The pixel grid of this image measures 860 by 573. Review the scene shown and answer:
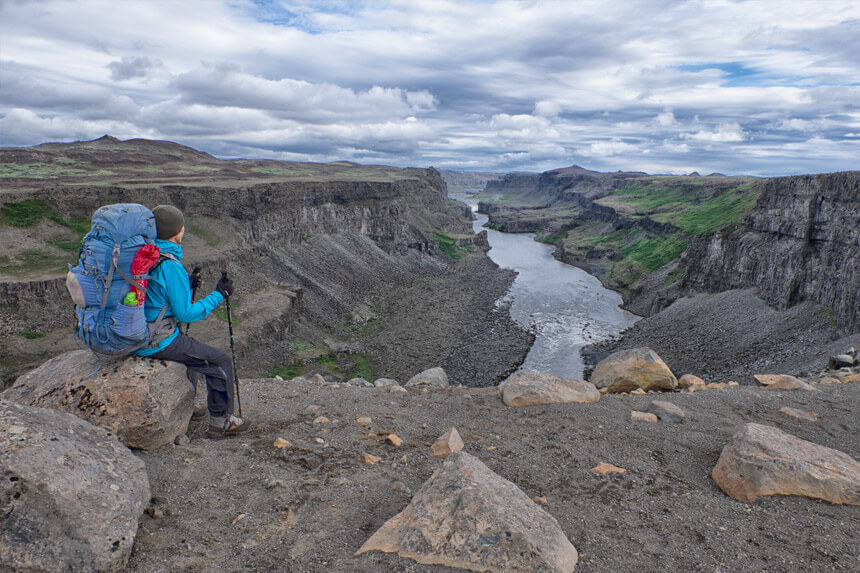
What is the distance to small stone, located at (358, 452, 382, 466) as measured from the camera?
8.21 metres

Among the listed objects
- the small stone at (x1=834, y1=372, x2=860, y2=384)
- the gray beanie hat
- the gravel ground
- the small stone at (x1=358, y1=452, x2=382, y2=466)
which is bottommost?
the gravel ground

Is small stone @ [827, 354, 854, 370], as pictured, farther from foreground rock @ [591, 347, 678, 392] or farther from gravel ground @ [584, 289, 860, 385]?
foreground rock @ [591, 347, 678, 392]

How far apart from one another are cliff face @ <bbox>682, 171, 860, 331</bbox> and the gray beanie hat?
41273mm

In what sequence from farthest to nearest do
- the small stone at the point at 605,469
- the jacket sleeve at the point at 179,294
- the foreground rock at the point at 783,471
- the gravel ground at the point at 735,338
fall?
the gravel ground at the point at 735,338
the small stone at the point at 605,469
the foreground rock at the point at 783,471
the jacket sleeve at the point at 179,294

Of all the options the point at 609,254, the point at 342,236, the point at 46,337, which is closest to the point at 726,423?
the point at 46,337

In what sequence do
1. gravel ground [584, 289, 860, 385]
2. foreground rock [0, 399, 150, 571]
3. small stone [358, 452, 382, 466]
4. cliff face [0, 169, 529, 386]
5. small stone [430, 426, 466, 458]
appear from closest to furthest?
1. foreground rock [0, 399, 150, 571]
2. small stone [358, 452, 382, 466]
3. small stone [430, 426, 466, 458]
4. cliff face [0, 169, 529, 386]
5. gravel ground [584, 289, 860, 385]

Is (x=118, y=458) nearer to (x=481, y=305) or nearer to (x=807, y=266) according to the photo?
(x=807, y=266)

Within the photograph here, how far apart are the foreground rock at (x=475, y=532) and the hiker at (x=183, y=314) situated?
398cm

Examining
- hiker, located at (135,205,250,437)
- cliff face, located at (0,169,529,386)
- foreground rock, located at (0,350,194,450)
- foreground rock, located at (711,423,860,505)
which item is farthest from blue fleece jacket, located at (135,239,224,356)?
cliff face, located at (0,169,529,386)

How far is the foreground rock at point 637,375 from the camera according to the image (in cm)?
1541

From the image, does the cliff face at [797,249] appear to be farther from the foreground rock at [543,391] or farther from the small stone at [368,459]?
the small stone at [368,459]

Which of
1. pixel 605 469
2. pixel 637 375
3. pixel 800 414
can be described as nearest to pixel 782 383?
pixel 800 414

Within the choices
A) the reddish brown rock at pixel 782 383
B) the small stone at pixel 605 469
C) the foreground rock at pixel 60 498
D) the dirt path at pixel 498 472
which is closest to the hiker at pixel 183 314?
the dirt path at pixel 498 472

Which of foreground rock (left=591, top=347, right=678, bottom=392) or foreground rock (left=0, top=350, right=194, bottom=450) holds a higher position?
foreground rock (left=0, top=350, right=194, bottom=450)
